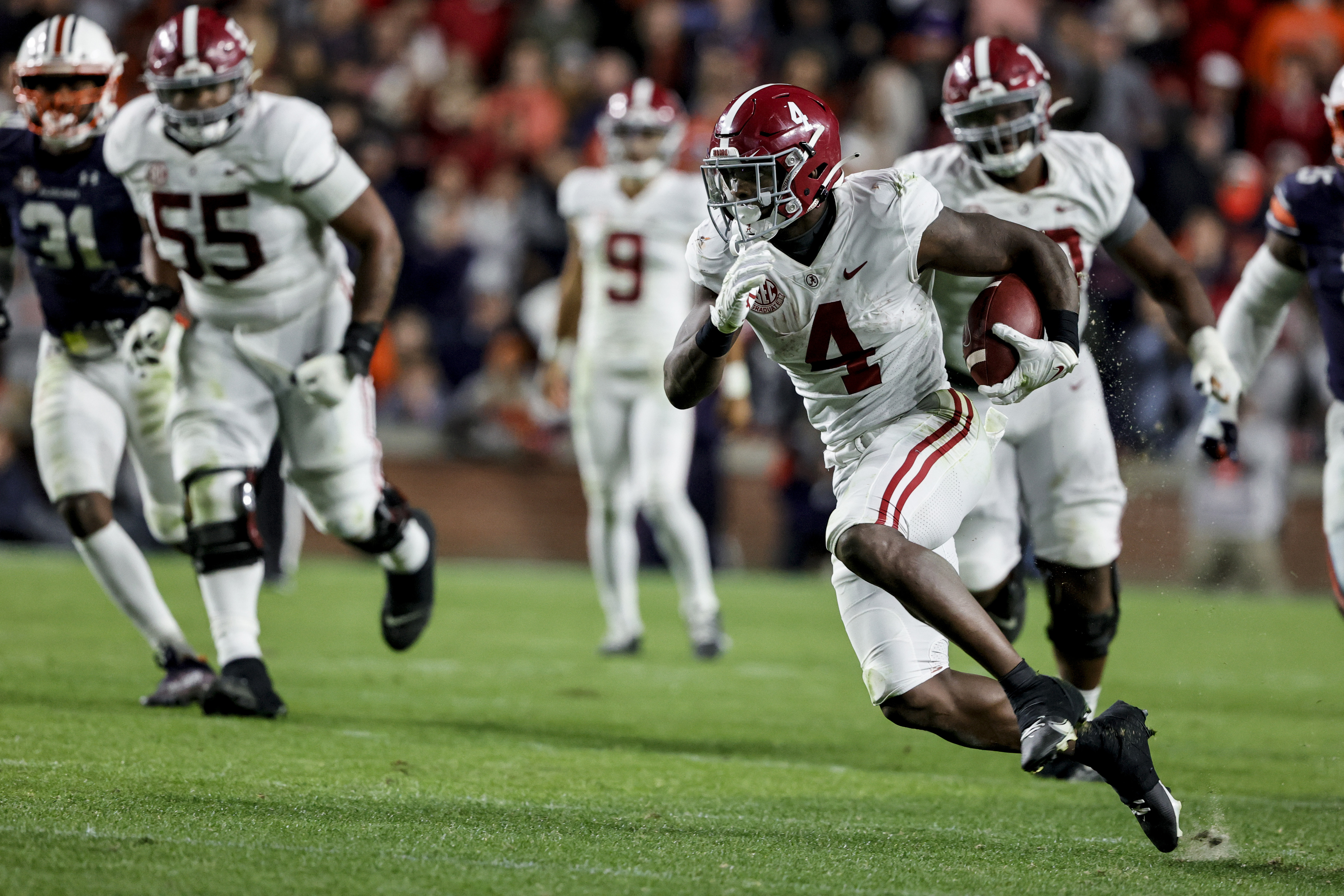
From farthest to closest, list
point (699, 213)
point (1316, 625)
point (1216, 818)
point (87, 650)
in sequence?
point (1316, 625), point (699, 213), point (87, 650), point (1216, 818)

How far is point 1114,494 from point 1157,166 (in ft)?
24.2

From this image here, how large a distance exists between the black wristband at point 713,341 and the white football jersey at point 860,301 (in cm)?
12

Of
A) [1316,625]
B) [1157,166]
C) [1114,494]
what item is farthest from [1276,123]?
→ [1114,494]

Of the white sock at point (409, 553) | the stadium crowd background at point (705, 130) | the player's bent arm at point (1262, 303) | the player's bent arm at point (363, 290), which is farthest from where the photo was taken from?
the stadium crowd background at point (705, 130)

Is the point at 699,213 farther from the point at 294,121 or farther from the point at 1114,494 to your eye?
the point at 1114,494

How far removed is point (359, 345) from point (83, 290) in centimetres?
102

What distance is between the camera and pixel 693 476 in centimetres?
1037

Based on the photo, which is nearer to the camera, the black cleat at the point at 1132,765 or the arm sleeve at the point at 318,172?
the black cleat at the point at 1132,765

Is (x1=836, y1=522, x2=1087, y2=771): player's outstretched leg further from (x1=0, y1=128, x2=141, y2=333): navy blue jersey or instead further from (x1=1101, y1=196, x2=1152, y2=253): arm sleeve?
(x1=0, y1=128, x2=141, y2=333): navy blue jersey

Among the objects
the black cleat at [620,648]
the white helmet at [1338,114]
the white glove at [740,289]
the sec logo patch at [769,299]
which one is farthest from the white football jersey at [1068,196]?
the black cleat at [620,648]

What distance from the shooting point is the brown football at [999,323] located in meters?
3.53

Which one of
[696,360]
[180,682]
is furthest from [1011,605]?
[180,682]

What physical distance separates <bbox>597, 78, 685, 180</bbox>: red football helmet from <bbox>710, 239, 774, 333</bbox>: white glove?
3559 millimetres

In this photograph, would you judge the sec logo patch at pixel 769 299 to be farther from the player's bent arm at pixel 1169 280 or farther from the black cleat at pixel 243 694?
the black cleat at pixel 243 694
